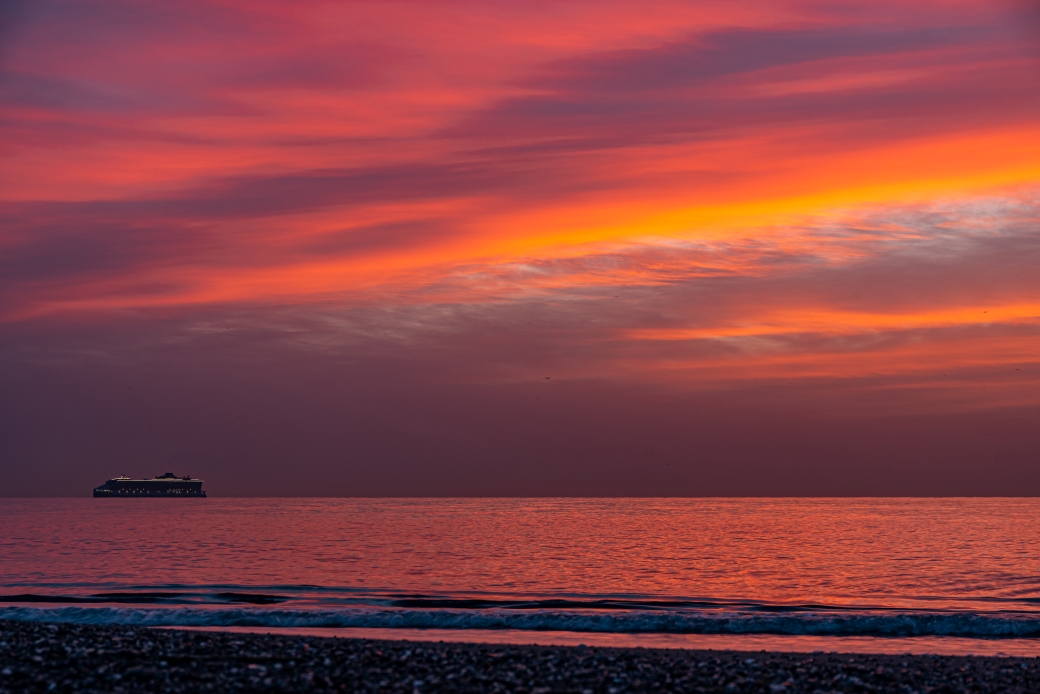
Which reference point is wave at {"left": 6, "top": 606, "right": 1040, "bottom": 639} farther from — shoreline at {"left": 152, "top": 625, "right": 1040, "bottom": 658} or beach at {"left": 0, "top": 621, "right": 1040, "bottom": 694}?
beach at {"left": 0, "top": 621, "right": 1040, "bottom": 694}

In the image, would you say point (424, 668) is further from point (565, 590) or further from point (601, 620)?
point (565, 590)

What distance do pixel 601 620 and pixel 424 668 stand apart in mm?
14231

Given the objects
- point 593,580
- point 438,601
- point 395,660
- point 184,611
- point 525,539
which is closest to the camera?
point 395,660

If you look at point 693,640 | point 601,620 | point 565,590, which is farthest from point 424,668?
point 565,590

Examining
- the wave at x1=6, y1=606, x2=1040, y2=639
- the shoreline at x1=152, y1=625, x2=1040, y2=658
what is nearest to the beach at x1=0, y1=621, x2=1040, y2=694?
the shoreline at x1=152, y1=625, x2=1040, y2=658

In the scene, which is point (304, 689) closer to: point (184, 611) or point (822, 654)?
point (822, 654)

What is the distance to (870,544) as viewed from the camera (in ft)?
260

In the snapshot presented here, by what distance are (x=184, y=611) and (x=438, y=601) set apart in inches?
433

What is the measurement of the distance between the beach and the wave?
8.39 metres

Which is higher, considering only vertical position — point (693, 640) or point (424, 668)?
point (424, 668)

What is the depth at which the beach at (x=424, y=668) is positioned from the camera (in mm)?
20094

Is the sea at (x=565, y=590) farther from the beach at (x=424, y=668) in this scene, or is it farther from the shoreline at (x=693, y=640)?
the beach at (x=424, y=668)

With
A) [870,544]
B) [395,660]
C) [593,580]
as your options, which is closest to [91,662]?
[395,660]

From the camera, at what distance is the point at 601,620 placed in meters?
34.7
